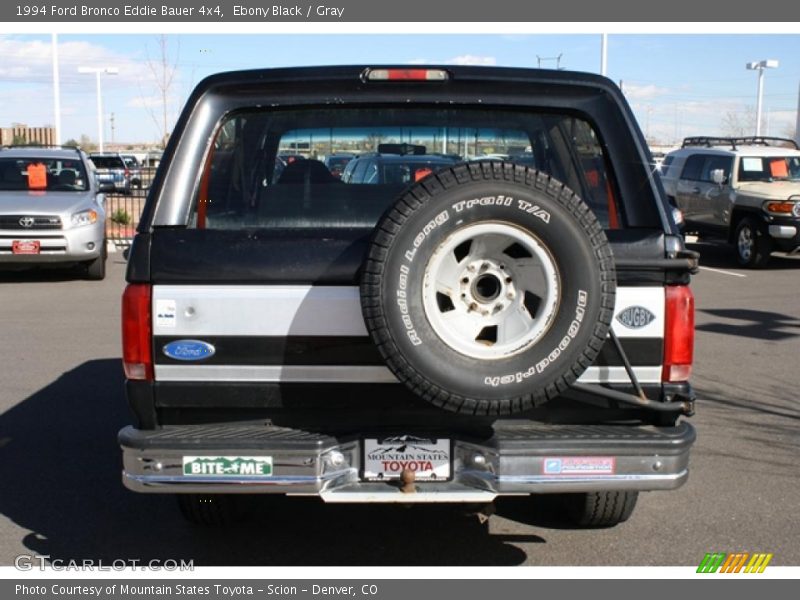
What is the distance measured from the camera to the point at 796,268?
15.9 metres

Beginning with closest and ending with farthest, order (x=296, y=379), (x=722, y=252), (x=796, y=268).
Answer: (x=296, y=379) → (x=796, y=268) → (x=722, y=252)

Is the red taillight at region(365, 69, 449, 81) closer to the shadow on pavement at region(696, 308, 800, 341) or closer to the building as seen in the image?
the shadow on pavement at region(696, 308, 800, 341)

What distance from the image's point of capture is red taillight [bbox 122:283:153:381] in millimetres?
3838

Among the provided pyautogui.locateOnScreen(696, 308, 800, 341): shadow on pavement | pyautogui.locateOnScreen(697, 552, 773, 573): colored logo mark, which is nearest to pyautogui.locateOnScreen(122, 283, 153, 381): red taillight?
pyautogui.locateOnScreen(697, 552, 773, 573): colored logo mark

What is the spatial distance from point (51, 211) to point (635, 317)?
10.9 m

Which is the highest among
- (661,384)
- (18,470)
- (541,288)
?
(541,288)

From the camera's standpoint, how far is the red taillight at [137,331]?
384 centimetres

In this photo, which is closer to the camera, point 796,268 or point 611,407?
point 611,407

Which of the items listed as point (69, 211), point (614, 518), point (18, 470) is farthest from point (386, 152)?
point (69, 211)

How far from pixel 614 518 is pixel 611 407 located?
3.54ft

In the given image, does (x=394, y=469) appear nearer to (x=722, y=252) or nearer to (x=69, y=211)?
(x=69, y=211)

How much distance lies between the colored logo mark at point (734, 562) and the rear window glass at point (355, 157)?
1.60m

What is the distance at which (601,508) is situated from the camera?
4781 mm

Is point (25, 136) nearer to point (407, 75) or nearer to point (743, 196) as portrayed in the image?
point (743, 196)
